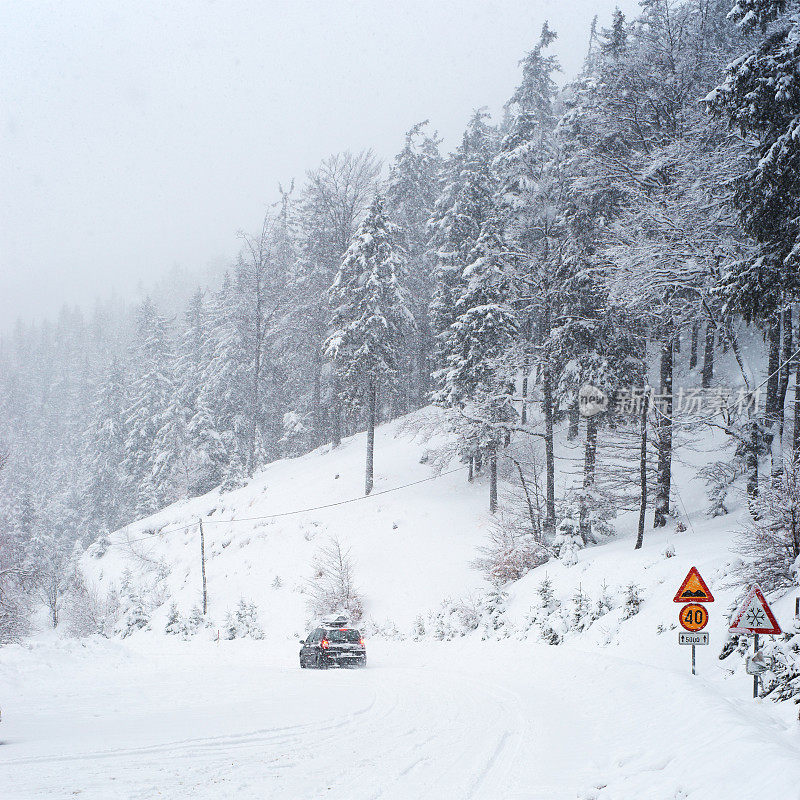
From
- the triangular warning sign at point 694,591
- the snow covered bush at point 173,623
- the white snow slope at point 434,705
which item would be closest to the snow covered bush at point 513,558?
the white snow slope at point 434,705

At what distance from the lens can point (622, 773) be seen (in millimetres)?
6531

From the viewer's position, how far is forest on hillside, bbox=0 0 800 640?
14.9m

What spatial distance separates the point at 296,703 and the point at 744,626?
7.74 m

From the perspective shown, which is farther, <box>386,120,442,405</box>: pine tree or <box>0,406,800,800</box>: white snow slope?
<box>386,120,442,405</box>: pine tree

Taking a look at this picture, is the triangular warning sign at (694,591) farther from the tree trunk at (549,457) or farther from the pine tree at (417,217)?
the pine tree at (417,217)

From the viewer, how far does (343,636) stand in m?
18.3

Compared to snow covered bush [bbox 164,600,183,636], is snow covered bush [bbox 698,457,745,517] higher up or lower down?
higher up

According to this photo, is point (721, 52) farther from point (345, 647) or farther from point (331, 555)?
point (331, 555)

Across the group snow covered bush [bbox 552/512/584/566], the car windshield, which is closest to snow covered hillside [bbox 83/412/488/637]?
snow covered bush [bbox 552/512/584/566]

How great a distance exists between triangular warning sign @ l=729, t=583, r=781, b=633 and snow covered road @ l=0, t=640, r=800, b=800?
0.95m

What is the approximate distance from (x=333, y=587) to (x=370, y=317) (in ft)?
44.0

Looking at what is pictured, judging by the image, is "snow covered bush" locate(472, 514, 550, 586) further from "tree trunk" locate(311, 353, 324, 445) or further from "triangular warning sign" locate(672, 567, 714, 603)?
"tree trunk" locate(311, 353, 324, 445)

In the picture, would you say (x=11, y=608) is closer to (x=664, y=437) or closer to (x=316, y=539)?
(x=316, y=539)

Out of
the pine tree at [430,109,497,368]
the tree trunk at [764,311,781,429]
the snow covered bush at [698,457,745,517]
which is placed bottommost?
the snow covered bush at [698,457,745,517]
